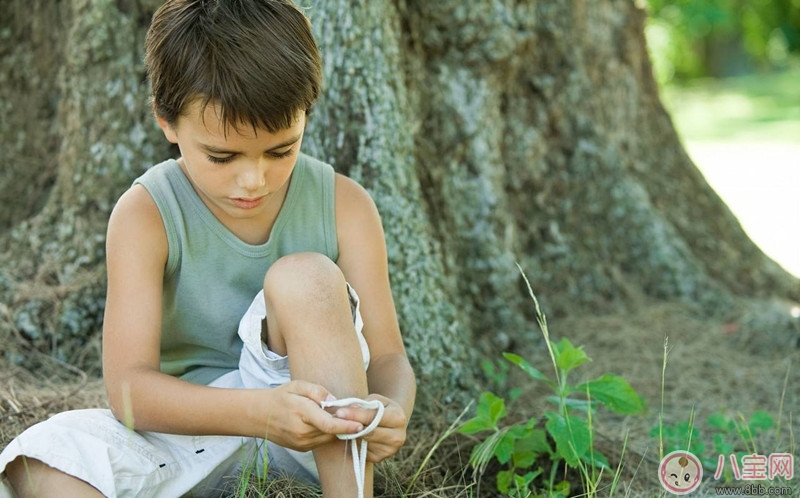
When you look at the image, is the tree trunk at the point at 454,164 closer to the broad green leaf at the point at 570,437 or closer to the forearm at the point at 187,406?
the broad green leaf at the point at 570,437

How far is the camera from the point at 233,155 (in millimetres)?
2049

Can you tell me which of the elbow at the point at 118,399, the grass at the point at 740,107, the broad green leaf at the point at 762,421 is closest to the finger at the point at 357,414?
the elbow at the point at 118,399

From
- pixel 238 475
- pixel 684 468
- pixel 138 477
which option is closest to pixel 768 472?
pixel 684 468

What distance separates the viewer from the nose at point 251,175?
2053 millimetres

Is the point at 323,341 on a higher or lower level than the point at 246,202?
lower

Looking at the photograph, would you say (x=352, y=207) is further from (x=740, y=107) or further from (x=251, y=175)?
(x=740, y=107)

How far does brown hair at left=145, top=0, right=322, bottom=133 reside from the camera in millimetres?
1984

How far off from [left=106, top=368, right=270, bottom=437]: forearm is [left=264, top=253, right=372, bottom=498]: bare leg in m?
0.12

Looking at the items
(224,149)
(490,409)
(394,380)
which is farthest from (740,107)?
(224,149)

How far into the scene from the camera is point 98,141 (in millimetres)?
3123

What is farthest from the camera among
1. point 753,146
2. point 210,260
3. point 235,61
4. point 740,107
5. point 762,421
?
point 740,107

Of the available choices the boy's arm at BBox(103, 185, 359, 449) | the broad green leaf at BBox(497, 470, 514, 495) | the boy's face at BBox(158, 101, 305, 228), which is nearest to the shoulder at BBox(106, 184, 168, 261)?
the boy's arm at BBox(103, 185, 359, 449)

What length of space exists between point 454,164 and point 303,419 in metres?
1.67

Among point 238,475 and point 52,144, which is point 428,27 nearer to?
point 52,144
